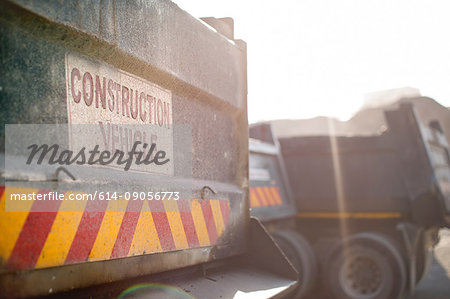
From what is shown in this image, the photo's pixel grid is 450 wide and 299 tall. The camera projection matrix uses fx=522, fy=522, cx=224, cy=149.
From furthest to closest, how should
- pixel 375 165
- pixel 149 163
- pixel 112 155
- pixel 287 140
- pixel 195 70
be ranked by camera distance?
pixel 287 140 < pixel 375 165 < pixel 195 70 < pixel 149 163 < pixel 112 155

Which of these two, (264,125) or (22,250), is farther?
(264,125)

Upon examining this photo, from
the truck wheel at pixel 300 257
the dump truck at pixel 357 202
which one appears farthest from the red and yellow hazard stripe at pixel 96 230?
the truck wheel at pixel 300 257

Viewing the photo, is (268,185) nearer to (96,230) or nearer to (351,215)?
(351,215)

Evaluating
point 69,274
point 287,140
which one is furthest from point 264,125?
point 69,274

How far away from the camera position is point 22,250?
1296 mm

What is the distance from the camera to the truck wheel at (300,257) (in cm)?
552

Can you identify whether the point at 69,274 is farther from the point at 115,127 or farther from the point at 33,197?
the point at 115,127

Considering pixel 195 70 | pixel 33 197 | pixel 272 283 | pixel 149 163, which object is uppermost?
pixel 195 70

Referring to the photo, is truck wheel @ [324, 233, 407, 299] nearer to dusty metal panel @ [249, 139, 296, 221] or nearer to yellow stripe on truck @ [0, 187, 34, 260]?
dusty metal panel @ [249, 139, 296, 221]

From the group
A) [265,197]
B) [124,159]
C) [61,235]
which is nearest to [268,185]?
[265,197]

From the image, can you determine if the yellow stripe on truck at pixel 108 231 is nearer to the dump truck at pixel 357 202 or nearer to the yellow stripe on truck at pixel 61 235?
the yellow stripe on truck at pixel 61 235

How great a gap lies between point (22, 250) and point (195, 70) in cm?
121

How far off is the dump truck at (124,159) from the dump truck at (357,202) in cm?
235

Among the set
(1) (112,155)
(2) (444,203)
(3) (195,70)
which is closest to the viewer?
(1) (112,155)
